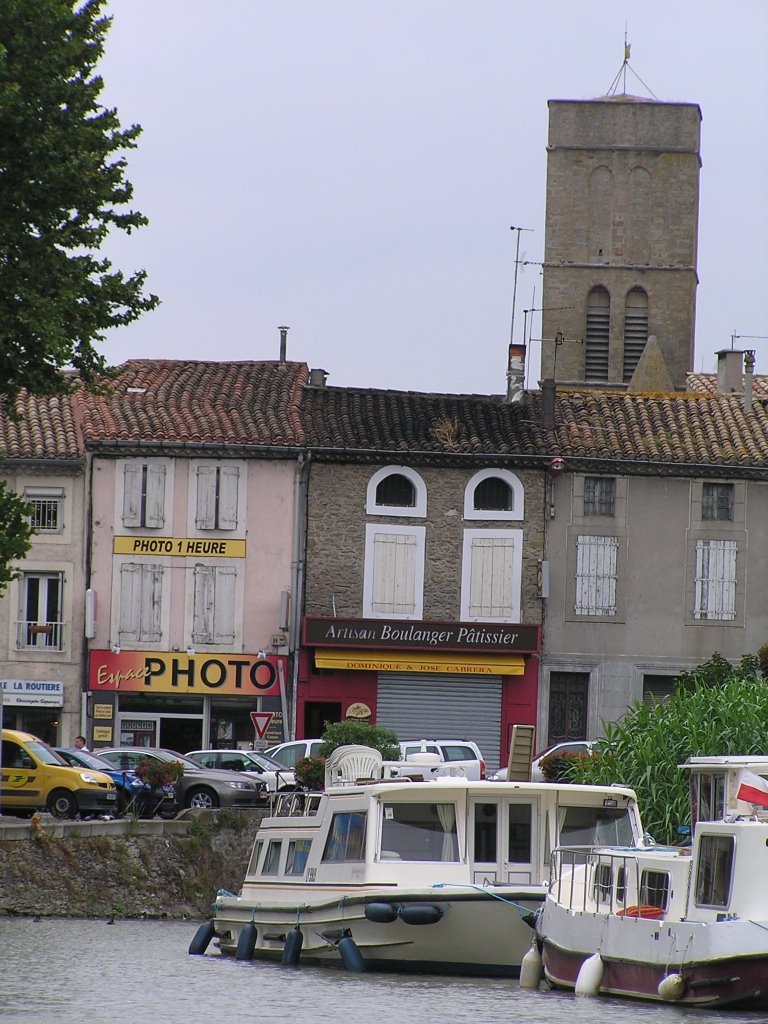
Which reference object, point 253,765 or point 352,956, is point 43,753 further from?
point 352,956

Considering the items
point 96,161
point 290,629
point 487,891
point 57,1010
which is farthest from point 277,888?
point 290,629

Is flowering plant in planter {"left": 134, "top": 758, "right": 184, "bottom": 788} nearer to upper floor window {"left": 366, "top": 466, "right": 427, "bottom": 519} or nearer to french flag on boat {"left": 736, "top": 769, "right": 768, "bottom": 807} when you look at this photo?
upper floor window {"left": 366, "top": 466, "right": 427, "bottom": 519}

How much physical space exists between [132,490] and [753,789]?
2845cm

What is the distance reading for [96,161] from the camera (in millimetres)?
25859

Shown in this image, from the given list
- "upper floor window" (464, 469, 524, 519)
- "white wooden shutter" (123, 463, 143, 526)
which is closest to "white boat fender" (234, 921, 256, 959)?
"white wooden shutter" (123, 463, 143, 526)

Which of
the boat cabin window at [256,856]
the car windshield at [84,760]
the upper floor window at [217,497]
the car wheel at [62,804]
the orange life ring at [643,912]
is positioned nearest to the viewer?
the orange life ring at [643,912]

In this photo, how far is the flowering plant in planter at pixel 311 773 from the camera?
120 feet

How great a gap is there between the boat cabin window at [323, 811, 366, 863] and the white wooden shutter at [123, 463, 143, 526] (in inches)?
884

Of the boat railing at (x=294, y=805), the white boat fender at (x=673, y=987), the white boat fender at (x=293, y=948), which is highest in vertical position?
the boat railing at (x=294, y=805)

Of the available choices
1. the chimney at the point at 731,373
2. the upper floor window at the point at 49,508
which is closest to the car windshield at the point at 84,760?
the upper floor window at the point at 49,508

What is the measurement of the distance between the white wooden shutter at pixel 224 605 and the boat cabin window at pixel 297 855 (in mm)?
20357

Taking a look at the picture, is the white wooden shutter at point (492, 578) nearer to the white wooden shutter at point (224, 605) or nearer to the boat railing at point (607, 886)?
the white wooden shutter at point (224, 605)

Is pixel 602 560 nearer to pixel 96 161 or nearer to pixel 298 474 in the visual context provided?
pixel 298 474

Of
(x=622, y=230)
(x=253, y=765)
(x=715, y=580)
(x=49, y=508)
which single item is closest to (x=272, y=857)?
(x=253, y=765)
